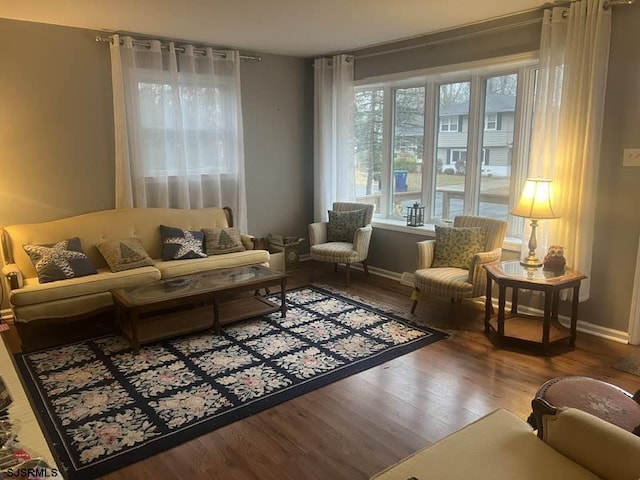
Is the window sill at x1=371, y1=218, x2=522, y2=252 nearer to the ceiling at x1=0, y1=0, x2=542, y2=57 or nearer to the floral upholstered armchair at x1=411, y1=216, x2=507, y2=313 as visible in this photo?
the floral upholstered armchair at x1=411, y1=216, x2=507, y2=313

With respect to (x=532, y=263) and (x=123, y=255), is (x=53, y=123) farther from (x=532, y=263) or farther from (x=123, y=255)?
(x=532, y=263)

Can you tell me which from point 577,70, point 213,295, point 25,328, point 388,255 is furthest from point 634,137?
point 25,328

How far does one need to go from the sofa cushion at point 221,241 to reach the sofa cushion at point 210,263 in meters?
0.07

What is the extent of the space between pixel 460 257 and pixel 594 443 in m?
2.72

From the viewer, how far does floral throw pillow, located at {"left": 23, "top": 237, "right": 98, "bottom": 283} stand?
3.66 m

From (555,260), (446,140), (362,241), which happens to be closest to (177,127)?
(362,241)

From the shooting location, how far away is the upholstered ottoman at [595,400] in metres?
1.86

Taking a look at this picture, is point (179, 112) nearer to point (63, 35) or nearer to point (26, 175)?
point (63, 35)

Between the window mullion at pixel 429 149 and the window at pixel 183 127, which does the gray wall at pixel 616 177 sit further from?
the window at pixel 183 127

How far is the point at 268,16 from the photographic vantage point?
3791 mm

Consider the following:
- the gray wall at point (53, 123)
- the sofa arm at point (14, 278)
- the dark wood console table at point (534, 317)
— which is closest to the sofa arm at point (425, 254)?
the dark wood console table at point (534, 317)

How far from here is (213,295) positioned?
3.64 m

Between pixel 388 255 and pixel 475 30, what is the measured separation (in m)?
2.35

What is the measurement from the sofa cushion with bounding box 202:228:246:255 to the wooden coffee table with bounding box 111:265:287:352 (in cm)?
33
